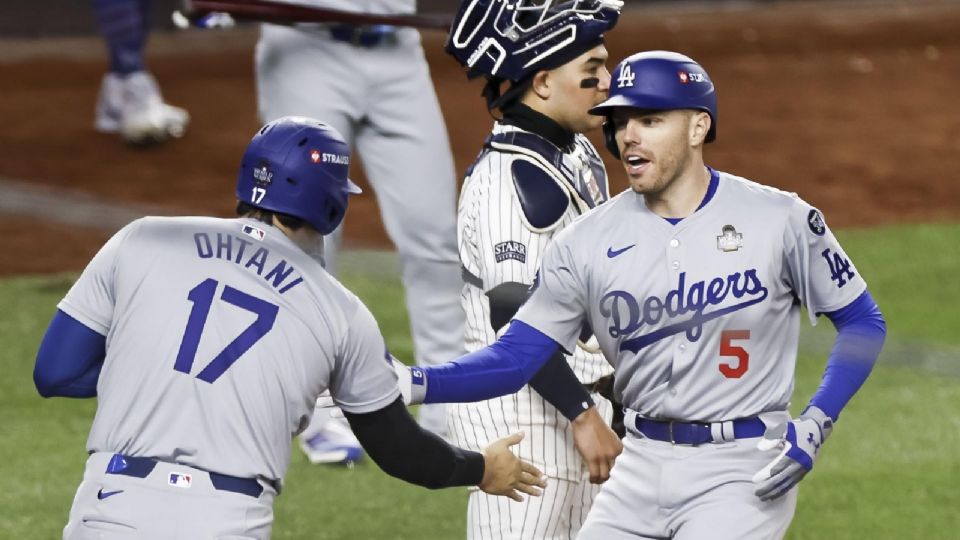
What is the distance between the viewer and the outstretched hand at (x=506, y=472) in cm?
451

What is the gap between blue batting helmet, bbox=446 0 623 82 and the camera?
5047 millimetres

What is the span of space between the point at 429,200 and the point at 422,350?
56cm

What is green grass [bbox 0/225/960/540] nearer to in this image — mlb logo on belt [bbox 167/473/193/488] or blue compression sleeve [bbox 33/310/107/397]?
blue compression sleeve [bbox 33/310/107/397]

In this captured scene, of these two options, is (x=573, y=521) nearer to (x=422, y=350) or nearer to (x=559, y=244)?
(x=559, y=244)

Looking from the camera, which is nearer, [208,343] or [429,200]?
[208,343]

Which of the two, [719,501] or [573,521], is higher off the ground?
[719,501]

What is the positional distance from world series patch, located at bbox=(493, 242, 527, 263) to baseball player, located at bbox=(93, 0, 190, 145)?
744 cm

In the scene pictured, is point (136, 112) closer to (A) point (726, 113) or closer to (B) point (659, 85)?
(A) point (726, 113)

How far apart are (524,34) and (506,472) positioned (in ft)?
4.00

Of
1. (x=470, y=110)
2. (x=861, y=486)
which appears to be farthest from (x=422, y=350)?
(x=470, y=110)

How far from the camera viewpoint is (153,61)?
1579cm

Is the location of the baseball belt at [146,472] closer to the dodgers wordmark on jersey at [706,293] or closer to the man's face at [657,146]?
the dodgers wordmark on jersey at [706,293]

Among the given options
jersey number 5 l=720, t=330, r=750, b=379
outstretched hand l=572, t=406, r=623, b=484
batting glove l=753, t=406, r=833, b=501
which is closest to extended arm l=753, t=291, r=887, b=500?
batting glove l=753, t=406, r=833, b=501

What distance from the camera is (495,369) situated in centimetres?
451
